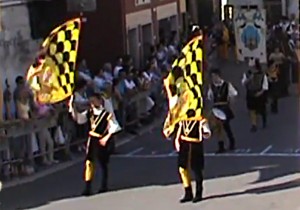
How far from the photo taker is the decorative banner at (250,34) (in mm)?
16250

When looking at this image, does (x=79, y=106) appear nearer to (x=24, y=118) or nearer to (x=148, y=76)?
(x=24, y=118)

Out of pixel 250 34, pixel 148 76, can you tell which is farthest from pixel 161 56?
pixel 250 34

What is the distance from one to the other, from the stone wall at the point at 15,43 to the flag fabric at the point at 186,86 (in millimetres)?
3992

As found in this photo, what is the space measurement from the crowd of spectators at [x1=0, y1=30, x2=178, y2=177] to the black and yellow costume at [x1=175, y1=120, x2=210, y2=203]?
162cm

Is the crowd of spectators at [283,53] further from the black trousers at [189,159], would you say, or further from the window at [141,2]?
the black trousers at [189,159]

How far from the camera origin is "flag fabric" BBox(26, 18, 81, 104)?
13281 mm

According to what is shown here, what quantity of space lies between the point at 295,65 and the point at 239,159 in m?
7.62

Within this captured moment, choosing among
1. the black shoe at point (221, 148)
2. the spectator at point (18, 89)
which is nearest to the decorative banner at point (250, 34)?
the black shoe at point (221, 148)

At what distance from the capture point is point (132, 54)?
22641 mm

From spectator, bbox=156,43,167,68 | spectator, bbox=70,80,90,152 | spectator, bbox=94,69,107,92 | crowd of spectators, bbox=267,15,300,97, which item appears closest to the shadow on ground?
spectator, bbox=70,80,90,152

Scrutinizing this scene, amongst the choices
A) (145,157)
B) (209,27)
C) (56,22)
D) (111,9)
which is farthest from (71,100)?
(209,27)

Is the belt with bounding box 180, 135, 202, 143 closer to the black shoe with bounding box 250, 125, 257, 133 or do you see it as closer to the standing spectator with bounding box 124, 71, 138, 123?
the black shoe with bounding box 250, 125, 257, 133

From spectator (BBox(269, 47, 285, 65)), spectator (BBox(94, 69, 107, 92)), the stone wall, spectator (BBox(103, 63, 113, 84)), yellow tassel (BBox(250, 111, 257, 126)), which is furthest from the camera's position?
spectator (BBox(269, 47, 285, 65))

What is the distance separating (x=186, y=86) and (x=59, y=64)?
203 centimetres
